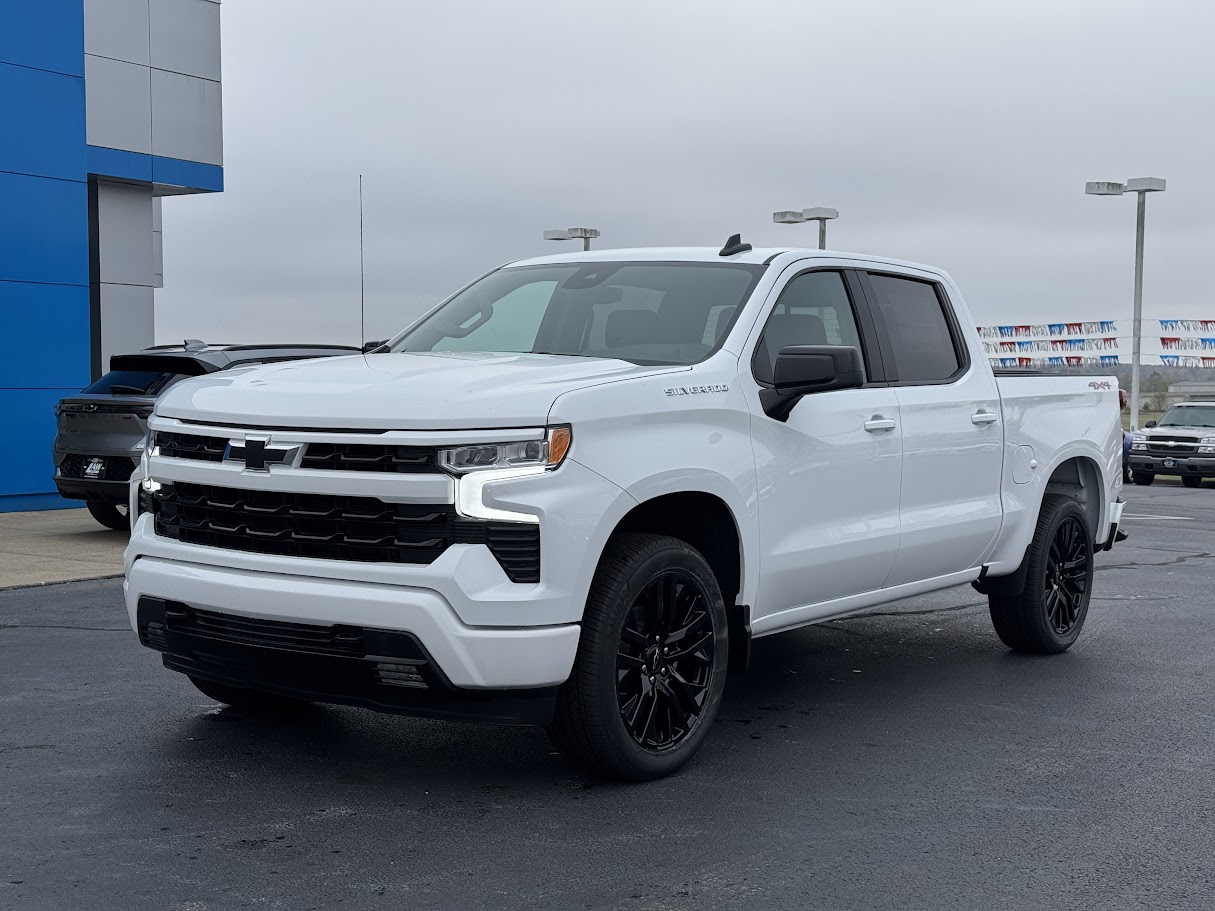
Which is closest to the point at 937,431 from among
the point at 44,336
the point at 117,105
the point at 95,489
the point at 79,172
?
the point at 95,489

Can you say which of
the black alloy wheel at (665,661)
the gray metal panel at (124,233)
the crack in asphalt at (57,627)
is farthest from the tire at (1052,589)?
the gray metal panel at (124,233)

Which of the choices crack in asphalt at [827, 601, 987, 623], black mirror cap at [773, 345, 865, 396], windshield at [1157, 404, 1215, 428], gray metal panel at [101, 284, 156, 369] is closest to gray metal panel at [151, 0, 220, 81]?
gray metal panel at [101, 284, 156, 369]

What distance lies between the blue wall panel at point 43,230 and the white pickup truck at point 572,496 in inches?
508

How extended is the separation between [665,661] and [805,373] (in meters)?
1.24

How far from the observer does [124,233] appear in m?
21.8

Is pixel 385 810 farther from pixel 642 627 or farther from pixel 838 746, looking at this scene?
pixel 838 746

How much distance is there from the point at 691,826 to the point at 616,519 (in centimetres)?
107

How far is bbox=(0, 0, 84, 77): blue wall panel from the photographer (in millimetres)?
18125

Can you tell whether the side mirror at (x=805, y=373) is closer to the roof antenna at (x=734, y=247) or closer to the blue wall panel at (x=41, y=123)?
the roof antenna at (x=734, y=247)

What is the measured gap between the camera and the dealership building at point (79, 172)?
1834cm

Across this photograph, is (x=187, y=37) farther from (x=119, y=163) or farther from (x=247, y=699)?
(x=247, y=699)

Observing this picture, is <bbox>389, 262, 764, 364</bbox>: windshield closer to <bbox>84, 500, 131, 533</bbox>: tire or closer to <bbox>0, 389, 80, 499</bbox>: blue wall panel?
<bbox>84, 500, 131, 533</bbox>: tire

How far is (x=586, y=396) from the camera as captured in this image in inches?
204

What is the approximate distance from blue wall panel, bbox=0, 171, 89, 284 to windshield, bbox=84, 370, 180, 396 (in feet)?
17.5
